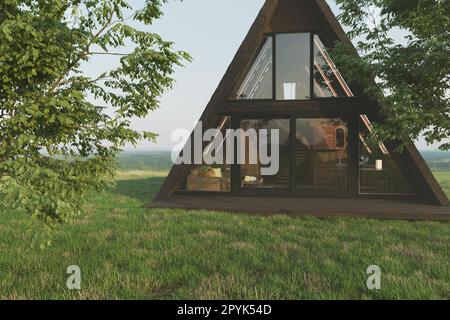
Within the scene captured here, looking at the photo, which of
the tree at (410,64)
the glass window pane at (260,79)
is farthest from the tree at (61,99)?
the glass window pane at (260,79)

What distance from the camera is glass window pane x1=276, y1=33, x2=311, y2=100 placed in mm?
10727

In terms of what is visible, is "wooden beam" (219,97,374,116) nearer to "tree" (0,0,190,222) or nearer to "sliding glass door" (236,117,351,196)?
"sliding glass door" (236,117,351,196)

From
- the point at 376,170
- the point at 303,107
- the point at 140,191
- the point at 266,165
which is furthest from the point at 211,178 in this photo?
the point at 376,170

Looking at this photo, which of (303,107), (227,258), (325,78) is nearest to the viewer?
(227,258)

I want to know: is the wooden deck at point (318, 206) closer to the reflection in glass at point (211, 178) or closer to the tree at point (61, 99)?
the reflection in glass at point (211, 178)

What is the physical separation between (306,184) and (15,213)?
327 inches

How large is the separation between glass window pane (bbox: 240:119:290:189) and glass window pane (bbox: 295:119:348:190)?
38 centimetres

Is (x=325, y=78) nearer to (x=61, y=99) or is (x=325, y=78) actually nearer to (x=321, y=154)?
(x=321, y=154)

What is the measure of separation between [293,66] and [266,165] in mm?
3248

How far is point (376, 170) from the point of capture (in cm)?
1063

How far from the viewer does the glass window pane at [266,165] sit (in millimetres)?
11086

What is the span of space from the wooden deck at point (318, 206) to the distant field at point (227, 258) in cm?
41
